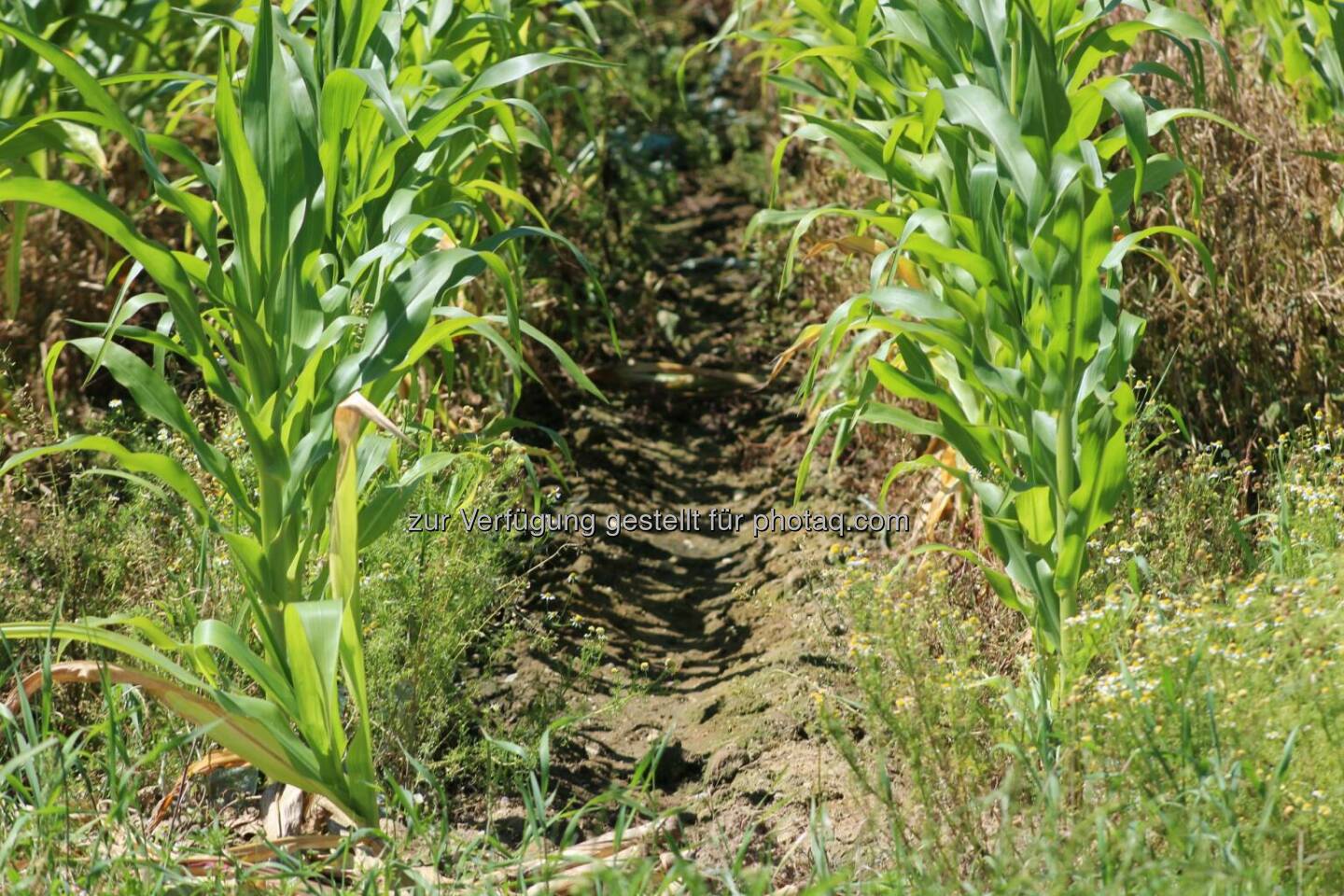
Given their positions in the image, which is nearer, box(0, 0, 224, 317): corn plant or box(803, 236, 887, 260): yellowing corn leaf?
box(803, 236, 887, 260): yellowing corn leaf

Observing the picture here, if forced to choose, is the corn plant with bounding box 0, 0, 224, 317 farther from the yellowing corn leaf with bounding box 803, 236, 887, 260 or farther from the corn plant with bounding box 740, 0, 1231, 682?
the corn plant with bounding box 740, 0, 1231, 682

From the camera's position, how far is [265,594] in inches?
98.7

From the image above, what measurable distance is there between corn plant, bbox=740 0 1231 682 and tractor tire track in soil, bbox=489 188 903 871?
57 cm

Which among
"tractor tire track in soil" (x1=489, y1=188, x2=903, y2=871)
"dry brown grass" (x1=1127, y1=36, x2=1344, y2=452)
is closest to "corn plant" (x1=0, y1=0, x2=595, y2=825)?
"tractor tire track in soil" (x1=489, y1=188, x2=903, y2=871)

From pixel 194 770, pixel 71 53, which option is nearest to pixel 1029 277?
pixel 194 770

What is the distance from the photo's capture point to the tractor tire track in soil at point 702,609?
9.59ft

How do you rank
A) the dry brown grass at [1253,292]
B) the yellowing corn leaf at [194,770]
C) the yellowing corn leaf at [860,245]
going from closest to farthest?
the yellowing corn leaf at [194,770] → the yellowing corn leaf at [860,245] → the dry brown grass at [1253,292]

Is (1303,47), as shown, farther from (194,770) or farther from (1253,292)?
(194,770)

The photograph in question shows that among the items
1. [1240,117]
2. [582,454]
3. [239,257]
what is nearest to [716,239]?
[582,454]

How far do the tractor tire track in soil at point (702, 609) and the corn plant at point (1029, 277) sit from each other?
568 mm

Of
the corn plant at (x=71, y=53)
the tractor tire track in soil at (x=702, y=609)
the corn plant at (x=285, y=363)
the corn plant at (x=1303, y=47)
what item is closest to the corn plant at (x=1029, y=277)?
the tractor tire track in soil at (x=702, y=609)

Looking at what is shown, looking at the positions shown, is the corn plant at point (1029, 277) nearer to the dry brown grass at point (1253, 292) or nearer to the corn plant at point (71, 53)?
the dry brown grass at point (1253, 292)

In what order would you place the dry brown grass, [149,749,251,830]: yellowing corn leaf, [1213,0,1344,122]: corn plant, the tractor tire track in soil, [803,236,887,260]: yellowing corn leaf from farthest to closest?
1. [1213,0,1344,122]: corn plant
2. the dry brown grass
3. [803,236,887,260]: yellowing corn leaf
4. the tractor tire track in soil
5. [149,749,251,830]: yellowing corn leaf

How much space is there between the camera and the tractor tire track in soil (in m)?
2.92
